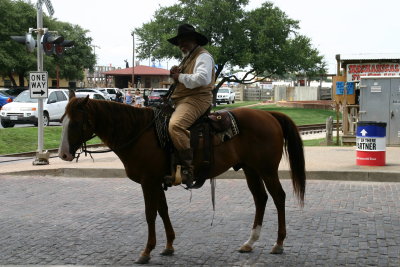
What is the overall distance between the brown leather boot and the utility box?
512 inches

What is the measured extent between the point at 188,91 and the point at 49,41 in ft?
28.0

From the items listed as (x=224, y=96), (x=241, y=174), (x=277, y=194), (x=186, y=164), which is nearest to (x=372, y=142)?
(x=241, y=174)

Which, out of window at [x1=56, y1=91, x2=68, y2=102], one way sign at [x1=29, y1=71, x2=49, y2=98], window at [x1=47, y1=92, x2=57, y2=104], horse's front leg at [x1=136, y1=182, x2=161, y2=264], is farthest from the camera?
window at [x1=56, y1=91, x2=68, y2=102]

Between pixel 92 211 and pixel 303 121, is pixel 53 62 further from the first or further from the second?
pixel 92 211

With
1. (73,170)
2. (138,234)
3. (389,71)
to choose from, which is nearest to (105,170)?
(73,170)

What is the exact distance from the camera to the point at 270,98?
75812 mm

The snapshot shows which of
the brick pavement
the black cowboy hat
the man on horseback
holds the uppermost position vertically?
the black cowboy hat

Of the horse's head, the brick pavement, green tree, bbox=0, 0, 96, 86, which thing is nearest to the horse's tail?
the brick pavement

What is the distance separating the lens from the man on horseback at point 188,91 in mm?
6207

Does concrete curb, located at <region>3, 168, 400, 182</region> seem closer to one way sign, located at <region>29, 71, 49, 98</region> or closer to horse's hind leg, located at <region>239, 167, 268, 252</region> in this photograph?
one way sign, located at <region>29, 71, 49, 98</region>

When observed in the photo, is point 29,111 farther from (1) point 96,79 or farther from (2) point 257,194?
(1) point 96,79

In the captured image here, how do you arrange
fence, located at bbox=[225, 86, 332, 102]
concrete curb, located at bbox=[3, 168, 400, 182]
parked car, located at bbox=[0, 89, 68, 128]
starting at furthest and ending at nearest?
fence, located at bbox=[225, 86, 332, 102] < parked car, located at bbox=[0, 89, 68, 128] < concrete curb, located at bbox=[3, 168, 400, 182]

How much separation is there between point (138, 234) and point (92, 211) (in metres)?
1.82

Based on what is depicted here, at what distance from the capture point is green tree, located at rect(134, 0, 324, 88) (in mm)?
52531
